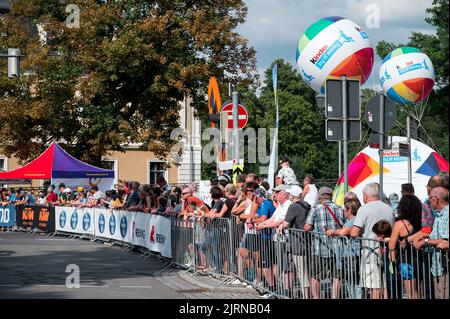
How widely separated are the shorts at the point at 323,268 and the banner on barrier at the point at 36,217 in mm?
21534

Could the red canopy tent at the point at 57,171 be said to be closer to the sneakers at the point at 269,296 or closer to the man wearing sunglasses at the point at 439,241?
the sneakers at the point at 269,296

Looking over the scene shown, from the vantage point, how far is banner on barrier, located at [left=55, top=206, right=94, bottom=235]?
2867cm

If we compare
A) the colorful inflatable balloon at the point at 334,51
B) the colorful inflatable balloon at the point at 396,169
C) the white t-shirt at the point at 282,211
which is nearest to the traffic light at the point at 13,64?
the colorful inflatable balloon at the point at 396,169

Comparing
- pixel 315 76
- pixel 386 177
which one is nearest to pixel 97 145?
pixel 386 177

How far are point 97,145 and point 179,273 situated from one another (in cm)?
2518

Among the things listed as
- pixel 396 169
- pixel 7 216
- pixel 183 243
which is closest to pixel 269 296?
pixel 183 243

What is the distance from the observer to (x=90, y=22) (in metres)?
41.2

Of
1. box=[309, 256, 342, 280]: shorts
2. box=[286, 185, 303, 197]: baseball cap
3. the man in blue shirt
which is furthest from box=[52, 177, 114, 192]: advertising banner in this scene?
box=[309, 256, 342, 280]: shorts

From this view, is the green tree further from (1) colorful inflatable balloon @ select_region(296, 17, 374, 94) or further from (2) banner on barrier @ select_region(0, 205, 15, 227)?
(1) colorful inflatable balloon @ select_region(296, 17, 374, 94)

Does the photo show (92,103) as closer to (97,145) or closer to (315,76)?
(97,145)

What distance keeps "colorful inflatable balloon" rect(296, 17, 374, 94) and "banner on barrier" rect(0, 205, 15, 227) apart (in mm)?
17417

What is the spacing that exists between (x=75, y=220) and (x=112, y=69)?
12.0 metres

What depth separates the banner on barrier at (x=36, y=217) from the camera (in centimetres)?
3212
